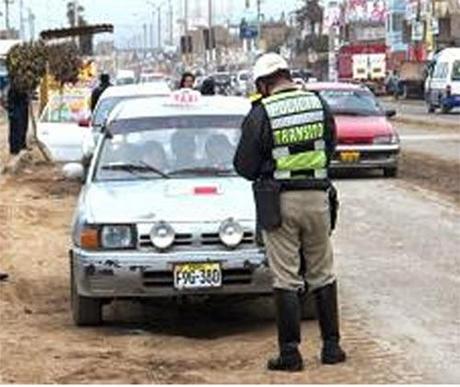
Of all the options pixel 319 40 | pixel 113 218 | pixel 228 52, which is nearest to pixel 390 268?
A: pixel 113 218

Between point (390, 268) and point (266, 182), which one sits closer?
point (266, 182)

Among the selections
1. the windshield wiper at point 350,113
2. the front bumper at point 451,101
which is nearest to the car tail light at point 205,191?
the windshield wiper at point 350,113

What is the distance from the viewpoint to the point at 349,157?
71.7 feet

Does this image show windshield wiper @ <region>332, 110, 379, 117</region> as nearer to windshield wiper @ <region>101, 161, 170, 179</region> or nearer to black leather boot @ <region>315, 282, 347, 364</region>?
windshield wiper @ <region>101, 161, 170, 179</region>

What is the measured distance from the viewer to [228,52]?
156 metres

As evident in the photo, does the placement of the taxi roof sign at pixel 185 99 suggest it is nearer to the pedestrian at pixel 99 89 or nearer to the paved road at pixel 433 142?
the pedestrian at pixel 99 89

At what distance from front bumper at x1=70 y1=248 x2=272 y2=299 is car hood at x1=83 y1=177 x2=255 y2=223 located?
0.25m

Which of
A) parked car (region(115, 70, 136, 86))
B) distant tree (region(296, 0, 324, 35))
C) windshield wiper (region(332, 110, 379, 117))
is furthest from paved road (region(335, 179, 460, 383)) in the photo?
distant tree (region(296, 0, 324, 35))

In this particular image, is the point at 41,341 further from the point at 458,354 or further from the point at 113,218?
the point at 458,354

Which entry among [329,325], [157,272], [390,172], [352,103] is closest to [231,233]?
[157,272]

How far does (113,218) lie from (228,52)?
147795mm

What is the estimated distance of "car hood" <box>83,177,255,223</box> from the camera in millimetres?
9023

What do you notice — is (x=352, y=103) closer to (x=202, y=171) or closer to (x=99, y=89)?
(x=99, y=89)

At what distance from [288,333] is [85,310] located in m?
1.99
